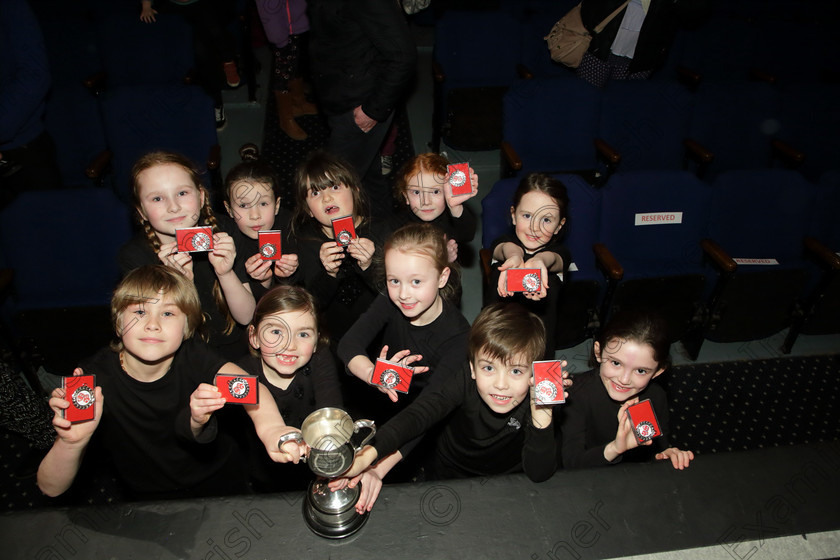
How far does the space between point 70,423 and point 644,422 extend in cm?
140

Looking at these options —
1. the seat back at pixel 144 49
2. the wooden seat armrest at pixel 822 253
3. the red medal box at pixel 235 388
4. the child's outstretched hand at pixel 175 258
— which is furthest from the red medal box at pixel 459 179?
the seat back at pixel 144 49

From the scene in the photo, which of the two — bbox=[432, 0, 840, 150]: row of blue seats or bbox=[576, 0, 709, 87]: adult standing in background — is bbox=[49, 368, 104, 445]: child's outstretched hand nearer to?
bbox=[432, 0, 840, 150]: row of blue seats

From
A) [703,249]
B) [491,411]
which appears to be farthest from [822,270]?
[491,411]

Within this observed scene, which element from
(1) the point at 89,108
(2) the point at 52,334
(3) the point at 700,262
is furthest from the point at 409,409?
(1) the point at 89,108

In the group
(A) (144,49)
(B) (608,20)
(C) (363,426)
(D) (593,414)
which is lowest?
(D) (593,414)

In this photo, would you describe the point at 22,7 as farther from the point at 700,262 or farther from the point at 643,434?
the point at 700,262

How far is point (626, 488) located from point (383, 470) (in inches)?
23.5

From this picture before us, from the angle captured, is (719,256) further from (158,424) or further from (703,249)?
(158,424)

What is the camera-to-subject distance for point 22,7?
109 inches

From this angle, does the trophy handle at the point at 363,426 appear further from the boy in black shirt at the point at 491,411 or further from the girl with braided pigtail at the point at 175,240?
the girl with braided pigtail at the point at 175,240

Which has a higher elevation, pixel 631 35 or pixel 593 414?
pixel 631 35

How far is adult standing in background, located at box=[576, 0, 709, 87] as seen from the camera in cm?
381

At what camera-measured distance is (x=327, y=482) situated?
3.86 feet

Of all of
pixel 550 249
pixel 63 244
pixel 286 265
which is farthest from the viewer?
pixel 63 244
